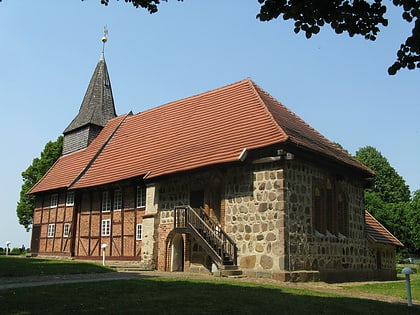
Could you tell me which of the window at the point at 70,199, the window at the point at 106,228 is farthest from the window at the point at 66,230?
the window at the point at 106,228

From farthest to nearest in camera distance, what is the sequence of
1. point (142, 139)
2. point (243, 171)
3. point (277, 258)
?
point (142, 139) < point (243, 171) < point (277, 258)

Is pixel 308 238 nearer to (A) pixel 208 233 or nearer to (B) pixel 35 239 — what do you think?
(A) pixel 208 233

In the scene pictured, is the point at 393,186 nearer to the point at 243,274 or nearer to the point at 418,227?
the point at 418,227

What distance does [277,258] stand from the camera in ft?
50.8

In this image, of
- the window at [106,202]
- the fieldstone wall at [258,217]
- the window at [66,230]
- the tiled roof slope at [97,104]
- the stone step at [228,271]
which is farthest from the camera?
the tiled roof slope at [97,104]

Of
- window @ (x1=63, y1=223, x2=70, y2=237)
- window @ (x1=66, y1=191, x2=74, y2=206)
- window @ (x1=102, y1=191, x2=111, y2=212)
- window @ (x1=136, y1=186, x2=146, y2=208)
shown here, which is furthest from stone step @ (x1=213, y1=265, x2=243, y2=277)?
window @ (x1=66, y1=191, x2=74, y2=206)

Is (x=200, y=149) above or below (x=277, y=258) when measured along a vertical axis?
above

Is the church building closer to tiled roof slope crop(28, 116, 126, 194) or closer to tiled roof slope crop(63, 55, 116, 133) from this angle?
tiled roof slope crop(28, 116, 126, 194)

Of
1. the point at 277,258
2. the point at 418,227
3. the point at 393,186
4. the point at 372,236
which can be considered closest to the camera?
the point at 277,258

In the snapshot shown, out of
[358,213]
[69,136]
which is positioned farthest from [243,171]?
[69,136]

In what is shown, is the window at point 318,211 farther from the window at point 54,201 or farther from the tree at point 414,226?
the tree at point 414,226

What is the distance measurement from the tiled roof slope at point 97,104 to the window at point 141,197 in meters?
10.4

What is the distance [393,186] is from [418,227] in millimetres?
10971

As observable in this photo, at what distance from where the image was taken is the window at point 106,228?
22797 mm
